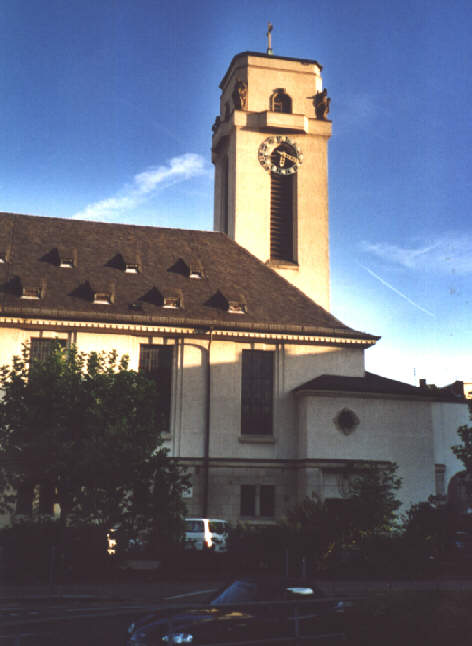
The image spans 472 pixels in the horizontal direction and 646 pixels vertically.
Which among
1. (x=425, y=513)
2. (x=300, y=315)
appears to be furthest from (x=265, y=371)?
(x=425, y=513)

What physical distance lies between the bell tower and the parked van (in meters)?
18.6

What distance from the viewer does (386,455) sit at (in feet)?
110

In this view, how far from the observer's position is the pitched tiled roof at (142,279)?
33.5 m

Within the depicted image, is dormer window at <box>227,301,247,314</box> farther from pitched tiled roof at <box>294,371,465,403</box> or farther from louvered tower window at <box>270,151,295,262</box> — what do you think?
louvered tower window at <box>270,151,295,262</box>

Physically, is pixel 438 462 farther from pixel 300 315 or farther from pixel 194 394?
pixel 194 394

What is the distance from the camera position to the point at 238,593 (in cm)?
1214

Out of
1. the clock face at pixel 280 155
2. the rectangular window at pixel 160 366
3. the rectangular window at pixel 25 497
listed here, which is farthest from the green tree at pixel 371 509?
the clock face at pixel 280 155

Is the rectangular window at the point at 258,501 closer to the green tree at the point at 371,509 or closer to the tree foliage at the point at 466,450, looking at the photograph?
the green tree at the point at 371,509

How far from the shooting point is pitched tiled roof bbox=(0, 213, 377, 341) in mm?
33531

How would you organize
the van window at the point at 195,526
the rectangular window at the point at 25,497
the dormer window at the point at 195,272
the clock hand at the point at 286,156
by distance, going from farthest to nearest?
the clock hand at the point at 286,156 → the dormer window at the point at 195,272 → the van window at the point at 195,526 → the rectangular window at the point at 25,497

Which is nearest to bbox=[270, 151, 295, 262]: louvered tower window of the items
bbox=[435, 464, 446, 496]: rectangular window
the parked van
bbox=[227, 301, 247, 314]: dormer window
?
bbox=[227, 301, 247, 314]: dormer window

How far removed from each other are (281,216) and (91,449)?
24996 mm

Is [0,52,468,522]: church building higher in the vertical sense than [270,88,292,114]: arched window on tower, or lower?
lower

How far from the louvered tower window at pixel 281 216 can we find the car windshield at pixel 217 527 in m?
19.7
